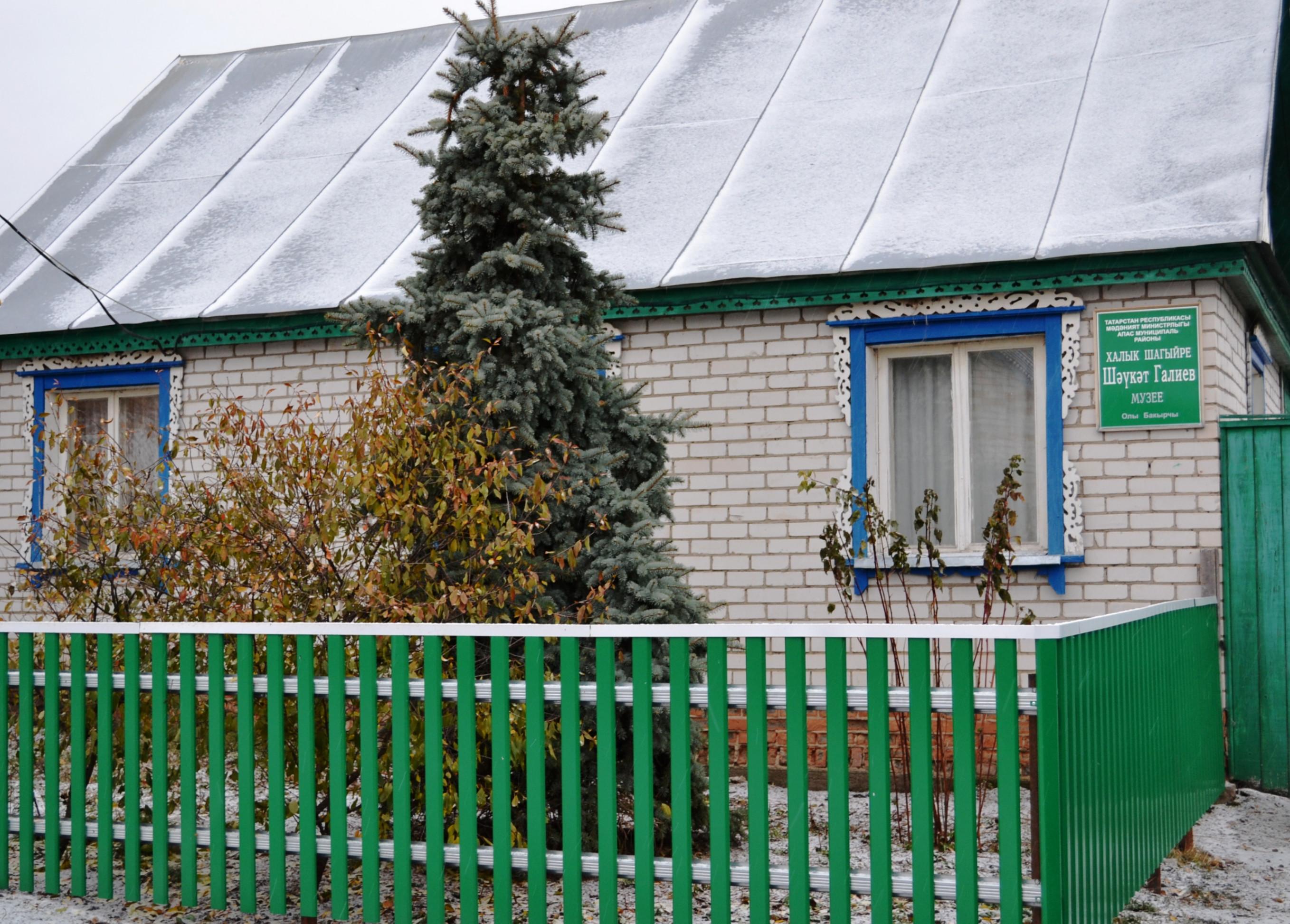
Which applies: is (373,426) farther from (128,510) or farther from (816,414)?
(816,414)

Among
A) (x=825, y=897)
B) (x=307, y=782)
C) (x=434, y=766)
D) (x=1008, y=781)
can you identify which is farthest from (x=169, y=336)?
(x=1008, y=781)

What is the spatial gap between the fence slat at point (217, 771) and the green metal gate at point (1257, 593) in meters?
5.53

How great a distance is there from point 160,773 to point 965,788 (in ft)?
9.51

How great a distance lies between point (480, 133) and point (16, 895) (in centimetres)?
345

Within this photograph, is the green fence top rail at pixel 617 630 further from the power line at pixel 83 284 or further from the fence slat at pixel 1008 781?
the power line at pixel 83 284

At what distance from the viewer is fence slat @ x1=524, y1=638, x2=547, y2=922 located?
4605 millimetres

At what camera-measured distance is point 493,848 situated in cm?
469

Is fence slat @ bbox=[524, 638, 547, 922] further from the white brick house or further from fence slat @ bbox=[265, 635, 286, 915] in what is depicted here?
the white brick house

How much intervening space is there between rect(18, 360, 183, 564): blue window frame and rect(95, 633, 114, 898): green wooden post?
16.2 ft

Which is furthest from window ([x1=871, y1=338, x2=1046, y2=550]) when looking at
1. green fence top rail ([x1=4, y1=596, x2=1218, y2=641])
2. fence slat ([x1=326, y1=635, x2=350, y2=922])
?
fence slat ([x1=326, y1=635, x2=350, y2=922])

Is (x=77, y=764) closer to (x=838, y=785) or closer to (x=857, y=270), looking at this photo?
(x=838, y=785)

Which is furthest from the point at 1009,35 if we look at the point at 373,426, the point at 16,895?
the point at 16,895

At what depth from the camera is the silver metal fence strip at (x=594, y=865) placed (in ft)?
13.4

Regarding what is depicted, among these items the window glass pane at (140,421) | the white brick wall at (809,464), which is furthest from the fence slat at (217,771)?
the window glass pane at (140,421)
